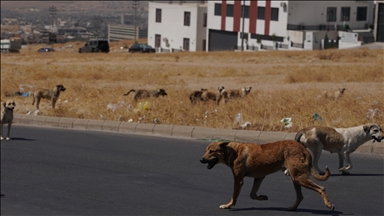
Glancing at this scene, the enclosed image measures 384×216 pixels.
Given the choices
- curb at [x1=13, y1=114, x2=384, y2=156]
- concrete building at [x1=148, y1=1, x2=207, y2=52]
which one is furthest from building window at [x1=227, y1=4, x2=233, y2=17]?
curb at [x1=13, y1=114, x2=384, y2=156]

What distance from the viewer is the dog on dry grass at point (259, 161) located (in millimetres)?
4527

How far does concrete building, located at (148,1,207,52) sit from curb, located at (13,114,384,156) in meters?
57.1

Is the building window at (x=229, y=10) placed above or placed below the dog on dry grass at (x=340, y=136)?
above

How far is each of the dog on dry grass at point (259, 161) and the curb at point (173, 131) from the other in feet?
16.6

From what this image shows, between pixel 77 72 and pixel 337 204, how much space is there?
80.5ft

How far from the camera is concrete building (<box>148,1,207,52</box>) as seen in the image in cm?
7488

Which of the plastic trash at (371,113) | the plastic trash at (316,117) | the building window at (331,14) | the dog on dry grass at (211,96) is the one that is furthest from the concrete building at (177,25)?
the plastic trash at (371,113)

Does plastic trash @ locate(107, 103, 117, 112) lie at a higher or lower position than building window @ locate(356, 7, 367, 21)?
lower

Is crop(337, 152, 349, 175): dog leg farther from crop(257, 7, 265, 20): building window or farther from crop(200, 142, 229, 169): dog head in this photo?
crop(257, 7, 265, 20): building window

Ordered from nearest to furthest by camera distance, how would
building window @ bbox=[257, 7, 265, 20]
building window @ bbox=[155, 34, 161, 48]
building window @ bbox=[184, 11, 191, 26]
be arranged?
building window @ bbox=[257, 7, 265, 20], building window @ bbox=[184, 11, 191, 26], building window @ bbox=[155, 34, 161, 48]

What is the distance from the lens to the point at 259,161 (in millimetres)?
4535

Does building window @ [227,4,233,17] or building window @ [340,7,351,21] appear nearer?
building window @ [340,7,351,21]

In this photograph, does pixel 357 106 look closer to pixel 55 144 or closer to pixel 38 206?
pixel 38 206

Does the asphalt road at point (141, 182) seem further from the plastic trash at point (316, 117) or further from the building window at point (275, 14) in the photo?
the building window at point (275, 14)
